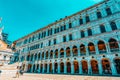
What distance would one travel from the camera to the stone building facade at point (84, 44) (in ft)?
56.1

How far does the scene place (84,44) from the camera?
66.0ft

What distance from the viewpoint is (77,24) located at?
22922 millimetres

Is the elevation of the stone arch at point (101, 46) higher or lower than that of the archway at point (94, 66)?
higher

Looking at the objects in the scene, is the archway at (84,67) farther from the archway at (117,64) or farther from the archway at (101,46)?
the archway at (117,64)

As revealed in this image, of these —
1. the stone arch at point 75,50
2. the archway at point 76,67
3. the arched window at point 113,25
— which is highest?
the arched window at point 113,25

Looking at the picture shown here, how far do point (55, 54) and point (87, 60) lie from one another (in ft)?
29.5

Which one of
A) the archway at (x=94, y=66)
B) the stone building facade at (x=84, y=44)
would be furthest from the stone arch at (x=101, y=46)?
the archway at (x=94, y=66)

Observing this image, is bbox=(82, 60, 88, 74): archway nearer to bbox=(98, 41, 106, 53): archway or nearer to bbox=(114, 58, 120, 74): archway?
bbox=(98, 41, 106, 53): archway

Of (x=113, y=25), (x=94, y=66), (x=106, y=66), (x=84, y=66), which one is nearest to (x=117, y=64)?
(x=106, y=66)

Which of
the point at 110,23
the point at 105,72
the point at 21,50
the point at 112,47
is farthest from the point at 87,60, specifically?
the point at 21,50

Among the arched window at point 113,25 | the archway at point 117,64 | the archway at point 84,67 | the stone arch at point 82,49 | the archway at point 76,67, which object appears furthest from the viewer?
the archway at point 76,67

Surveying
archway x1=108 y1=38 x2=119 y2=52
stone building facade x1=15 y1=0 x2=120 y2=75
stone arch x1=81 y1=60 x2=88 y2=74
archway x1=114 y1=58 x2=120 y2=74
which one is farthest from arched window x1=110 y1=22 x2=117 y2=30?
stone arch x1=81 y1=60 x2=88 y2=74

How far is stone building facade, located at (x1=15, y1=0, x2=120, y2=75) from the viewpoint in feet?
56.1

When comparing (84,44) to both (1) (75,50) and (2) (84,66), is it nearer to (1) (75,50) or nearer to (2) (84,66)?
(1) (75,50)
